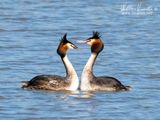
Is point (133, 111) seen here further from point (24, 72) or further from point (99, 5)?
point (99, 5)

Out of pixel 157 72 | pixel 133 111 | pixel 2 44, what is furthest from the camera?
pixel 2 44

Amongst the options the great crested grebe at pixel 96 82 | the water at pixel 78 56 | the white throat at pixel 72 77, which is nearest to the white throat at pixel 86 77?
the great crested grebe at pixel 96 82

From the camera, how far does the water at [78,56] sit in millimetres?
18203

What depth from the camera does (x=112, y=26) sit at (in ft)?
89.9

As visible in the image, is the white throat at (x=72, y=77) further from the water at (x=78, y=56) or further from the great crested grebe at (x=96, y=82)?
the water at (x=78, y=56)

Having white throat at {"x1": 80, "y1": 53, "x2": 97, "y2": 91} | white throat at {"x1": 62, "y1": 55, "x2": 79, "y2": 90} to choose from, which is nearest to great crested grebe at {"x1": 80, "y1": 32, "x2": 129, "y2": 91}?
white throat at {"x1": 80, "y1": 53, "x2": 97, "y2": 91}

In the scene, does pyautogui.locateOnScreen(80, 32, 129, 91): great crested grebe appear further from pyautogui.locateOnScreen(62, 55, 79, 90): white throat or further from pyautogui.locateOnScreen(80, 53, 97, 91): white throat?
pyautogui.locateOnScreen(62, 55, 79, 90): white throat

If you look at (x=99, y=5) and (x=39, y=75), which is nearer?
(x=39, y=75)

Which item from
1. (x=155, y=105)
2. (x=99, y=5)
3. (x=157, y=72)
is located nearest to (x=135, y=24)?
(x=99, y=5)

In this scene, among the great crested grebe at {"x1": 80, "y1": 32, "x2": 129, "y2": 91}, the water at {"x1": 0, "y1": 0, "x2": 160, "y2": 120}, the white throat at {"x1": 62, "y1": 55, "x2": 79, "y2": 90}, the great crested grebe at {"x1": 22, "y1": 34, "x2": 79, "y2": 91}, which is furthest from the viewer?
the white throat at {"x1": 62, "y1": 55, "x2": 79, "y2": 90}

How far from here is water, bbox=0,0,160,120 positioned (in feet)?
59.7

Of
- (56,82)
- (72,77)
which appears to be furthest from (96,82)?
(56,82)

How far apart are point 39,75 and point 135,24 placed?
25.1 ft

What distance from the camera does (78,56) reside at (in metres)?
23.4
